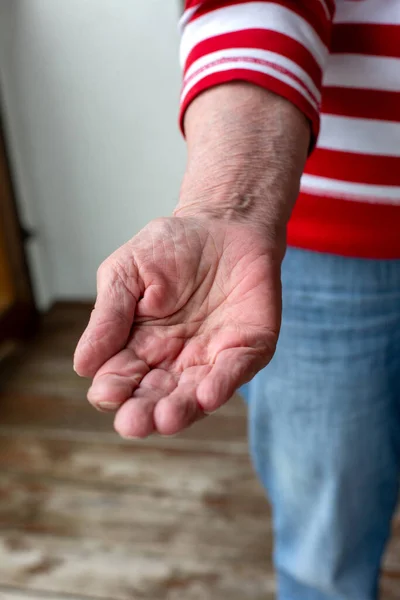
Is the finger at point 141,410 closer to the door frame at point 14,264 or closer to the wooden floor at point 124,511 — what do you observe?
the wooden floor at point 124,511

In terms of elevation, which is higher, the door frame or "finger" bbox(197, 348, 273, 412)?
"finger" bbox(197, 348, 273, 412)

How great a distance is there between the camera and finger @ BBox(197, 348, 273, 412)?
0.38 m

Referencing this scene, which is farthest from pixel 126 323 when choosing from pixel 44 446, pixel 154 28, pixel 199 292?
pixel 154 28

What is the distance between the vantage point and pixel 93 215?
75.7 inches

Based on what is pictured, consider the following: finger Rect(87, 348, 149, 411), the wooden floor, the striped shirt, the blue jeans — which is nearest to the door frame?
the wooden floor

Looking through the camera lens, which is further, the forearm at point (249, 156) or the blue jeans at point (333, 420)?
the blue jeans at point (333, 420)

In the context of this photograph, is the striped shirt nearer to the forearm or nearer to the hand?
the forearm

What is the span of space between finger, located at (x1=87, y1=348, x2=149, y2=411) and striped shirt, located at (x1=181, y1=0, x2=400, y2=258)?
0.78ft

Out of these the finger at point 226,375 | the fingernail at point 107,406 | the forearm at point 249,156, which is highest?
the forearm at point 249,156

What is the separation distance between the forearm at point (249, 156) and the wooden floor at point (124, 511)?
55 cm

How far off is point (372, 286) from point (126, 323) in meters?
0.30

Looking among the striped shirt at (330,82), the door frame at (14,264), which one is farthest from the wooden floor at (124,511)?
the striped shirt at (330,82)

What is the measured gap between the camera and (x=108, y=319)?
422 mm

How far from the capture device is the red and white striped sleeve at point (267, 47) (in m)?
0.48
